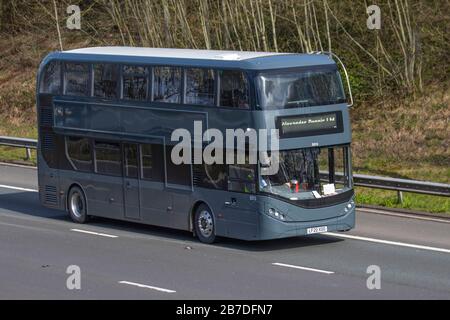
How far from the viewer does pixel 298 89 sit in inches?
782

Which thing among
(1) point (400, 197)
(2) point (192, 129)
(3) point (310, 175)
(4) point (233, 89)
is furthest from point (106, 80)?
(1) point (400, 197)

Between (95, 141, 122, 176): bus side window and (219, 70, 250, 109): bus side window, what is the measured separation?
10.7 ft

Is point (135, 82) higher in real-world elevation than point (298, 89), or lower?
higher

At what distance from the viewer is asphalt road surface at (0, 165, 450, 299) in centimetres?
1606

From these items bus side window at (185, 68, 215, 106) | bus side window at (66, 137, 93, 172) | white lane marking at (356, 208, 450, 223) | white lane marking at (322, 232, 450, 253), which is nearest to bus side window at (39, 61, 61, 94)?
bus side window at (66, 137, 93, 172)

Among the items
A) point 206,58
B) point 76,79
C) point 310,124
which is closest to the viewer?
point 310,124

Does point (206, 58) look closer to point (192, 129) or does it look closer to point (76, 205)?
point (192, 129)

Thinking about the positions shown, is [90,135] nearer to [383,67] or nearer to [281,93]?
[281,93]

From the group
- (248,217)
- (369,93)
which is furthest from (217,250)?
(369,93)

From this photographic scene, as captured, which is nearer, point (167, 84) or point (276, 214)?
point (276, 214)

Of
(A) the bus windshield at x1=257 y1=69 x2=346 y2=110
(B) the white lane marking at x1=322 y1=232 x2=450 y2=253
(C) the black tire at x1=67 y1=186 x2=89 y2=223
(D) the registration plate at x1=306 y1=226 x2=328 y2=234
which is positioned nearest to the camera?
(A) the bus windshield at x1=257 y1=69 x2=346 y2=110

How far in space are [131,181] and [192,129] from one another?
7.45 ft

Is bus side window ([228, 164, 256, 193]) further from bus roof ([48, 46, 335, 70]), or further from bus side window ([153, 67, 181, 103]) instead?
bus side window ([153, 67, 181, 103])

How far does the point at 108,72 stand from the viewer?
891 inches
